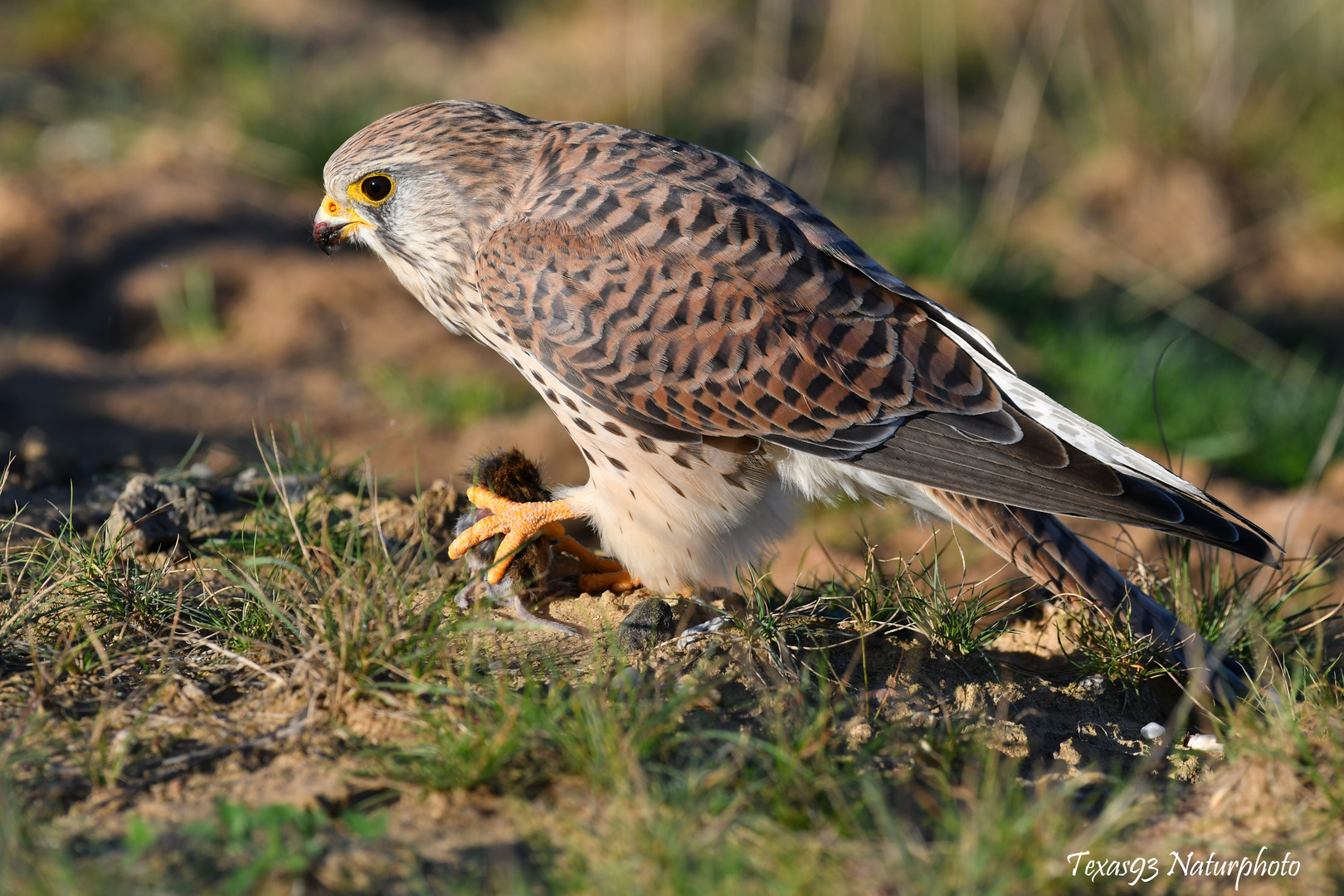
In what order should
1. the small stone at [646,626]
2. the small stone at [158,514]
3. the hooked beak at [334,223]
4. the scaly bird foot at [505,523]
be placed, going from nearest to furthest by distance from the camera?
the small stone at [646,626] → the scaly bird foot at [505,523] → the small stone at [158,514] → the hooked beak at [334,223]

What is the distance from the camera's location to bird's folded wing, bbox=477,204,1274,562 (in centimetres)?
345

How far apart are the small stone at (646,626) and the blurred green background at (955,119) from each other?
4.42m

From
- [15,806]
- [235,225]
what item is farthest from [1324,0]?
[15,806]

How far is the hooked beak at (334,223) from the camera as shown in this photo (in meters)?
3.84

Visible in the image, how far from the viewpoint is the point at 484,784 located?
8.33 feet

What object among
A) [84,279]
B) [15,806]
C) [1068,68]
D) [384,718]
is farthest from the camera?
[1068,68]

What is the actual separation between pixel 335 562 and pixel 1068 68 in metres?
9.39

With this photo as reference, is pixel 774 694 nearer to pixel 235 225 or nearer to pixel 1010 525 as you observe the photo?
pixel 1010 525

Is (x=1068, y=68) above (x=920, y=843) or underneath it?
above

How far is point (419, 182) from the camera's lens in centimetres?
373

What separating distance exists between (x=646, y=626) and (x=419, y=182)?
1724 millimetres

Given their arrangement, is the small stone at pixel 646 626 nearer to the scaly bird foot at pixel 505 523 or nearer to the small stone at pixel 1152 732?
the scaly bird foot at pixel 505 523

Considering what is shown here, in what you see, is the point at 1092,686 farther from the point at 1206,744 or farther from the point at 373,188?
the point at 373,188

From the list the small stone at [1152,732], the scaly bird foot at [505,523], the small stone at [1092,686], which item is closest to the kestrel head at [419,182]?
the scaly bird foot at [505,523]
